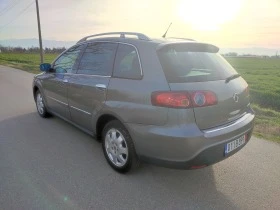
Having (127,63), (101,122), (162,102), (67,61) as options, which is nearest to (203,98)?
(162,102)

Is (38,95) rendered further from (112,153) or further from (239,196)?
(239,196)

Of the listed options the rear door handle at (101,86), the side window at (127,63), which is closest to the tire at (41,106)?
the rear door handle at (101,86)

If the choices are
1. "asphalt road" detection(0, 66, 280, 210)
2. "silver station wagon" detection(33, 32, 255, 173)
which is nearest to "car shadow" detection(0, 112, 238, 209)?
"asphalt road" detection(0, 66, 280, 210)

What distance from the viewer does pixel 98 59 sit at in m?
3.63

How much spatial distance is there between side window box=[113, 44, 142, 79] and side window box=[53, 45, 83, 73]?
1.11 metres

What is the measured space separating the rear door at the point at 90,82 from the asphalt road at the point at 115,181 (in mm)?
591

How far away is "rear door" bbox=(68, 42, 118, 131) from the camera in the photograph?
3.38 m

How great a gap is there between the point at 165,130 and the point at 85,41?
2.22 meters

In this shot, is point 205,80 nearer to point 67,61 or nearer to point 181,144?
point 181,144

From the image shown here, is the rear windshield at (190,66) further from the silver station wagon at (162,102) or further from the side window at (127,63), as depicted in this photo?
the side window at (127,63)

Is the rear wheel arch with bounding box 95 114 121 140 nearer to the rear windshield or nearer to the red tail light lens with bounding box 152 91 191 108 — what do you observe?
the red tail light lens with bounding box 152 91 191 108

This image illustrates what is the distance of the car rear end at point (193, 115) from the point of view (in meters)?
2.57

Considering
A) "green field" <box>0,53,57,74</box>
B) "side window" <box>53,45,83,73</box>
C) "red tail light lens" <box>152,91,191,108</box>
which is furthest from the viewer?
"green field" <box>0,53,57,74</box>

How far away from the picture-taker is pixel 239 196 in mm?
2807
